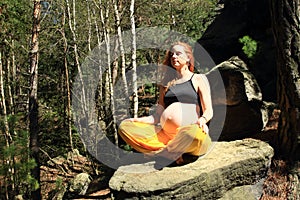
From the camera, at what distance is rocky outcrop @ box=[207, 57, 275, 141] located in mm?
6051

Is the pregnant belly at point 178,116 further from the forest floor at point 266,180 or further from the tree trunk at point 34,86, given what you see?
the tree trunk at point 34,86

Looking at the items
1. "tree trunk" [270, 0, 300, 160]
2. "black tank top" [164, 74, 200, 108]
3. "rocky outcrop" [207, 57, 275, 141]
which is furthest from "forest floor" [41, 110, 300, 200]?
"black tank top" [164, 74, 200, 108]

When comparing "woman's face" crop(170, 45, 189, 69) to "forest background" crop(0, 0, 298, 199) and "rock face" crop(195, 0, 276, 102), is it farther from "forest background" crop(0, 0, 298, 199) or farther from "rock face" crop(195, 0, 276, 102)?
"rock face" crop(195, 0, 276, 102)

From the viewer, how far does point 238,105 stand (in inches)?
241

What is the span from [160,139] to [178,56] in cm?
97

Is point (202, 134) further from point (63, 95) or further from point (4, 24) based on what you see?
point (63, 95)

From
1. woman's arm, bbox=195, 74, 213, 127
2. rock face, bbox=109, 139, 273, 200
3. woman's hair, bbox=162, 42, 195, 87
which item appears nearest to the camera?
woman's arm, bbox=195, 74, 213, 127

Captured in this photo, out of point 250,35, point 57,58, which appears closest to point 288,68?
point 250,35

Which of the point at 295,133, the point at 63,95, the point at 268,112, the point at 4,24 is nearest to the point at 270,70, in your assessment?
the point at 268,112

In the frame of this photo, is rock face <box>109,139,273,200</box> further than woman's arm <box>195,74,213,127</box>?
Yes

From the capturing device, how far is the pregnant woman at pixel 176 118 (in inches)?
144

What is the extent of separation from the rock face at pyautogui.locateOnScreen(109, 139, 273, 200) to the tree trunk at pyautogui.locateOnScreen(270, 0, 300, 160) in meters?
0.46

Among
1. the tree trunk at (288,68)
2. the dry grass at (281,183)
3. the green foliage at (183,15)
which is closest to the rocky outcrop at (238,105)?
the tree trunk at (288,68)

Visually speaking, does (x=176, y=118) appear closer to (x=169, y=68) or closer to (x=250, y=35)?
(x=169, y=68)
